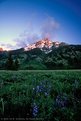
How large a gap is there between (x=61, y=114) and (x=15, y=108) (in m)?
1.15

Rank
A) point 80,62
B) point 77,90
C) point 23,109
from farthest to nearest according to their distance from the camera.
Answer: point 80,62 < point 77,90 < point 23,109

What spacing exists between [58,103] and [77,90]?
2.34 metres

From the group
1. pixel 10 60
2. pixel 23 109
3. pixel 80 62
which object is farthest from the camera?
pixel 80 62

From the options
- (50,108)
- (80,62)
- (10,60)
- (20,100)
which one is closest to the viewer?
(50,108)

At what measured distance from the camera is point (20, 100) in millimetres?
4879

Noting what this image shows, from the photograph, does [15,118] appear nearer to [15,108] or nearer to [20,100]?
[15,108]

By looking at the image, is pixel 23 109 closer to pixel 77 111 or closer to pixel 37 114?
pixel 37 114

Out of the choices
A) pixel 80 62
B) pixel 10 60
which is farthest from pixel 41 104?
pixel 80 62

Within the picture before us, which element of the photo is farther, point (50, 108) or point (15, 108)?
point (15, 108)

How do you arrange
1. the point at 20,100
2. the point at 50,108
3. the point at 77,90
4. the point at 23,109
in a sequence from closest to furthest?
the point at 50,108 → the point at 23,109 → the point at 20,100 → the point at 77,90

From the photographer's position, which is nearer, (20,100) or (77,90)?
(20,100)

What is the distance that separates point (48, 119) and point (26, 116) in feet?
1.70

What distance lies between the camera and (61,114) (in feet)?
13.1

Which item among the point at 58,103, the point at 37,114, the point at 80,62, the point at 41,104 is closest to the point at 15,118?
the point at 37,114
